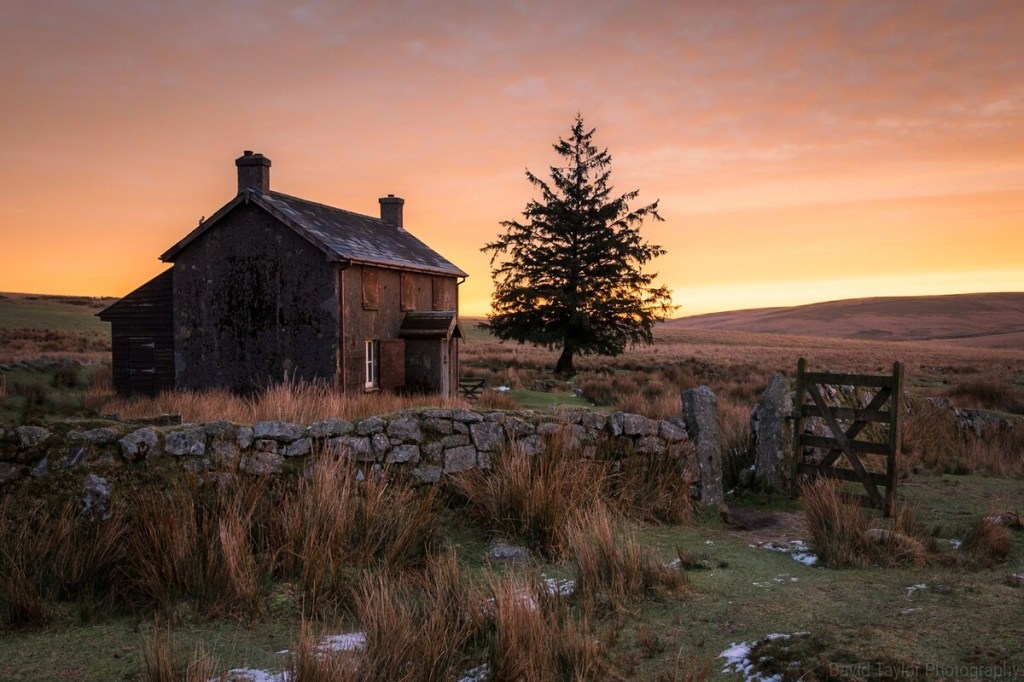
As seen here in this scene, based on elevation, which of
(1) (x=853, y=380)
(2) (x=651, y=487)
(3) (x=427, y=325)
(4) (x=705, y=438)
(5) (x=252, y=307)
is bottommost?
(2) (x=651, y=487)

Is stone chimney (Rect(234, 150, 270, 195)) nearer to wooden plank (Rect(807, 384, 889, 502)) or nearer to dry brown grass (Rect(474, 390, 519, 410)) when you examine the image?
dry brown grass (Rect(474, 390, 519, 410))

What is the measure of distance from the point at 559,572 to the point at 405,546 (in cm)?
139

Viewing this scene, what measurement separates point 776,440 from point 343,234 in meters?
13.8

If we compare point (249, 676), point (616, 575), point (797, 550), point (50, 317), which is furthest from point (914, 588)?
point (50, 317)

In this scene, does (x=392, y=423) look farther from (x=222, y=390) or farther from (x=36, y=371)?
(x=36, y=371)

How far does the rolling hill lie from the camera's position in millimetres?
109688

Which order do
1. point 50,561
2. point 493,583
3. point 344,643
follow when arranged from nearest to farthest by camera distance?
point 344,643 → point 493,583 → point 50,561

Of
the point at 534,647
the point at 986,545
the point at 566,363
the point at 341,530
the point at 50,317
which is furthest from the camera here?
the point at 50,317

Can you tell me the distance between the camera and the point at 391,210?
83.8ft

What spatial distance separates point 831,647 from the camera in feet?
13.1

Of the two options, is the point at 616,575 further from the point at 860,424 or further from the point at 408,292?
the point at 408,292

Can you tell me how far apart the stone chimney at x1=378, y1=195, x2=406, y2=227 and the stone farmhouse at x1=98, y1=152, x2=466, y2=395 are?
4.49 metres

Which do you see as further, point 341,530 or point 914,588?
point 341,530

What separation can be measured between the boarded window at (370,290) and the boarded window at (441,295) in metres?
3.74
